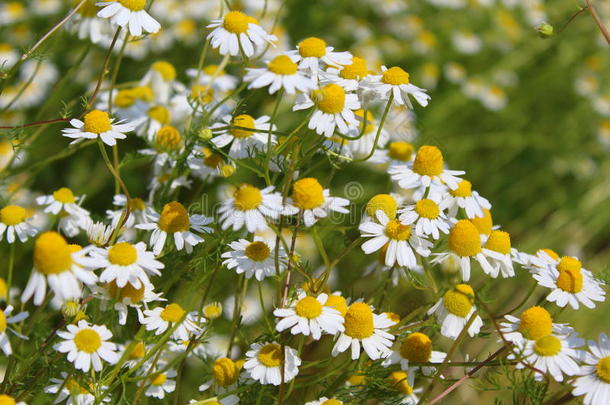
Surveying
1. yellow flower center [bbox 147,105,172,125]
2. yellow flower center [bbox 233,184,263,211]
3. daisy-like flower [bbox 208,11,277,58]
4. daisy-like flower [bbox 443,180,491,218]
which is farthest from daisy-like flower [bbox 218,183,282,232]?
yellow flower center [bbox 147,105,172,125]

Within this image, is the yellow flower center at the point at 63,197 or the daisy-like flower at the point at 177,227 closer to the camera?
the daisy-like flower at the point at 177,227

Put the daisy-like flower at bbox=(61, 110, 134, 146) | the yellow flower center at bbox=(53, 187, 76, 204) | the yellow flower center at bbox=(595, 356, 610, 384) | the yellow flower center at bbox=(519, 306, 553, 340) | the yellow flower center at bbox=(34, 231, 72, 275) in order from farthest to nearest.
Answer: the yellow flower center at bbox=(53, 187, 76, 204) → the daisy-like flower at bbox=(61, 110, 134, 146) → the yellow flower center at bbox=(519, 306, 553, 340) → the yellow flower center at bbox=(595, 356, 610, 384) → the yellow flower center at bbox=(34, 231, 72, 275)

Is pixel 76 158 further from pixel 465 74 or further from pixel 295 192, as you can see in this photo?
pixel 465 74

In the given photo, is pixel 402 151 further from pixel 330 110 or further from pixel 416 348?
pixel 416 348

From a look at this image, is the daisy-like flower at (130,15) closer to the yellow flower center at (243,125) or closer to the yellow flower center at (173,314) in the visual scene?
the yellow flower center at (243,125)

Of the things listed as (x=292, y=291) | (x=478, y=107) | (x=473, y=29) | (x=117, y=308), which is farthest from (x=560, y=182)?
(x=117, y=308)

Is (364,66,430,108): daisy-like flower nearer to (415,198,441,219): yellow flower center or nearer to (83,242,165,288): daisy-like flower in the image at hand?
(415,198,441,219): yellow flower center

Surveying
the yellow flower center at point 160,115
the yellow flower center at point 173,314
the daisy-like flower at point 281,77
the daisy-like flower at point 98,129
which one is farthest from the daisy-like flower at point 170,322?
the yellow flower center at point 160,115

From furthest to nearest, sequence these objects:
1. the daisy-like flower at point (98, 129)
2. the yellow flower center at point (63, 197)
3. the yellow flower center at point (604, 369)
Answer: the yellow flower center at point (63, 197) → the daisy-like flower at point (98, 129) → the yellow flower center at point (604, 369)
